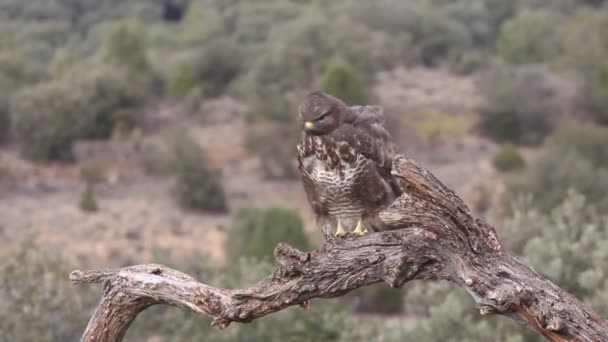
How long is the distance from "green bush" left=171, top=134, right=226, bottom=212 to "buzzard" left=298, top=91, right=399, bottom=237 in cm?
1531

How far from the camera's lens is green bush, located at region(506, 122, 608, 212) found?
56.4 ft

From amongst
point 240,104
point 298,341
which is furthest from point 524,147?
point 298,341

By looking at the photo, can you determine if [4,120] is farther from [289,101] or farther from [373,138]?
[373,138]

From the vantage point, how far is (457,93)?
27.8m

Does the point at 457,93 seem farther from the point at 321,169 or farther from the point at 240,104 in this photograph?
the point at 321,169

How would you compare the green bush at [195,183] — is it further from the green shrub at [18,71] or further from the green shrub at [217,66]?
the green shrub at [18,71]

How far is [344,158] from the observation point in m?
4.92

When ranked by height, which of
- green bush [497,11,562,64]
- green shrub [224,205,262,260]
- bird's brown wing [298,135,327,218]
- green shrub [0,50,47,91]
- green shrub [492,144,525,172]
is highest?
bird's brown wing [298,135,327,218]

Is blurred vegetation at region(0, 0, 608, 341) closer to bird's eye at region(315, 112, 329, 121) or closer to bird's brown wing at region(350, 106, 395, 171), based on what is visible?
bird's brown wing at region(350, 106, 395, 171)

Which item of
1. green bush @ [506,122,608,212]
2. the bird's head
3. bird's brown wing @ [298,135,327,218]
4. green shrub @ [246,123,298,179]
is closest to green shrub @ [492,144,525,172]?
green bush @ [506,122,608,212]

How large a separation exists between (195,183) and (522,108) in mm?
9788

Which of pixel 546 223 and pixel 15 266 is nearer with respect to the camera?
pixel 15 266

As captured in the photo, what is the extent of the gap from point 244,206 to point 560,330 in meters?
13.6

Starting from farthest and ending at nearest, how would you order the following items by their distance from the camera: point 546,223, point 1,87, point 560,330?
point 1,87
point 546,223
point 560,330
